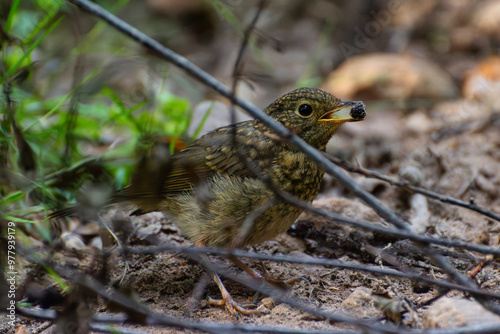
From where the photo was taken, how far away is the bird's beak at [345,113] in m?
3.53

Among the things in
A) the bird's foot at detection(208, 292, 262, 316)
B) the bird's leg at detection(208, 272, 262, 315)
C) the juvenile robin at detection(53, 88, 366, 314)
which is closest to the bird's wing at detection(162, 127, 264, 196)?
the juvenile robin at detection(53, 88, 366, 314)

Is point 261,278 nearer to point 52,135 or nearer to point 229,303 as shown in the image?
point 229,303

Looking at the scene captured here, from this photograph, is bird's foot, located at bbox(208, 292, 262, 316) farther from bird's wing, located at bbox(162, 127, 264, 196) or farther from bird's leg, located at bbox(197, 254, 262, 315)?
bird's wing, located at bbox(162, 127, 264, 196)

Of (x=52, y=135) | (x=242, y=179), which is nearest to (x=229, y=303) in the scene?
(x=242, y=179)

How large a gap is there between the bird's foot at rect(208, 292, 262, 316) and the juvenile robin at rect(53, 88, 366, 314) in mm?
14

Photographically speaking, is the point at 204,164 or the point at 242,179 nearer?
the point at 242,179

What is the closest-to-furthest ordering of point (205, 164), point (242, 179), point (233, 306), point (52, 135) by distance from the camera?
1. point (233, 306)
2. point (242, 179)
3. point (205, 164)
4. point (52, 135)

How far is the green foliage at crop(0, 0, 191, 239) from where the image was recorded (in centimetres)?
383

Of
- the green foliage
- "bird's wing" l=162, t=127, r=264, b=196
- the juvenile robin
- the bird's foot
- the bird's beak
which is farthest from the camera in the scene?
the green foliage

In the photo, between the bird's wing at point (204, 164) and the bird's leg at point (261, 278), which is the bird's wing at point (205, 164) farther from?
the bird's leg at point (261, 278)

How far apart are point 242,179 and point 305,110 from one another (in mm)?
702

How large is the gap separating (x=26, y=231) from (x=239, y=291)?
5.81 feet

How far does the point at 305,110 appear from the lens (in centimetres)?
376

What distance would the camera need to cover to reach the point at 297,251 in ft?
13.0
